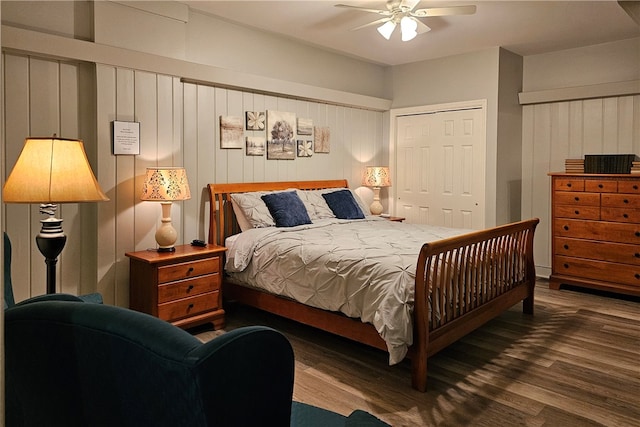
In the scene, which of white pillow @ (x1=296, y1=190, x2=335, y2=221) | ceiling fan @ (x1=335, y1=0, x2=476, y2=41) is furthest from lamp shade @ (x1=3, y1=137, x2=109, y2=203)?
white pillow @ (x1=296, y1=190, x2=335, y2=221)

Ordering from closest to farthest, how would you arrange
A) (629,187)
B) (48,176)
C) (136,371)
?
1. (136,371)
2. (48,176)
3. (629,187)

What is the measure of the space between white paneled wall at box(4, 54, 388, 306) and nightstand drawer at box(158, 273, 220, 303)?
471 millimetres

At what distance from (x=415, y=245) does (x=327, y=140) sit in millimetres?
2303

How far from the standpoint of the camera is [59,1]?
3.29 meters

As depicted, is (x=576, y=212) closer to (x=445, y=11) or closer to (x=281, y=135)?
(x=445, y=11)

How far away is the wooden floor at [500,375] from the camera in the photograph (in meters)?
2.47

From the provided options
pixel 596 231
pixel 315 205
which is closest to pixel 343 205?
pixel 315 205

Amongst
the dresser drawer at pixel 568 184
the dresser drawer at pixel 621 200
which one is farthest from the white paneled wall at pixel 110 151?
the dresser drawer at pixel 621 200

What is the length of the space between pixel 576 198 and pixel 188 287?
388 cm

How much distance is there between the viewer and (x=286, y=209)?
168 inches

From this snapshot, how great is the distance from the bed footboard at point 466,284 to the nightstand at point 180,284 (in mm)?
1708

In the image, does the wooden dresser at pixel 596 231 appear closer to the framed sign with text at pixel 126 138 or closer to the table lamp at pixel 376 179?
the table lamp at pixel 376 179

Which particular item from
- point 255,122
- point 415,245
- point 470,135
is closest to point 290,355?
point 415,245

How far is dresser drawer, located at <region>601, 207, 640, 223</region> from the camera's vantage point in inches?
176
